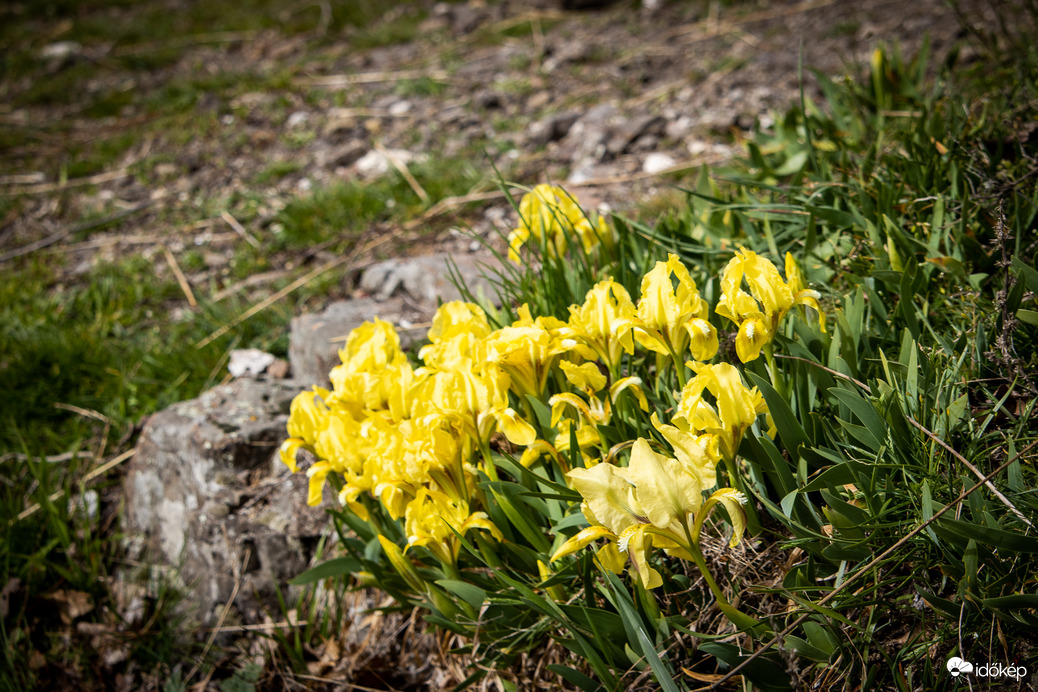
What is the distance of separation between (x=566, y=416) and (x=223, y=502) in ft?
4.28

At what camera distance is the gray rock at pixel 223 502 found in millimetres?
2035

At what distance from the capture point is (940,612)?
42.9 inches

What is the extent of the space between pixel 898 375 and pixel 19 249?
4524 mm

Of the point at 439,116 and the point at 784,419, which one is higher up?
the point at 439,116

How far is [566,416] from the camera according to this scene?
1494 mm

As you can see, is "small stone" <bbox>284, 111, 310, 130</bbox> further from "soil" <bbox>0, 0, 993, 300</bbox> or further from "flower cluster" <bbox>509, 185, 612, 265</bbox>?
"flower cluster" <bbox>509, 185, 612, 265</bbox>

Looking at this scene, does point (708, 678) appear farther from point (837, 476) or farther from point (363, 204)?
point (363, 204)

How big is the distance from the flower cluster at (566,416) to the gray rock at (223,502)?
56 cm

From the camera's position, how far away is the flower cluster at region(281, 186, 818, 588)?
3.66 ft

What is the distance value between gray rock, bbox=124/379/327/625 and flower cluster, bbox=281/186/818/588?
1.84ft

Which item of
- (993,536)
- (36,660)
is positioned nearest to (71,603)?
(36,660)

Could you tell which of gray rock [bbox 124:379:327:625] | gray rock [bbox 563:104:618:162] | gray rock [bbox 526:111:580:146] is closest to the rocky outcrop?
gray rock [bbox 124:379:327:625]

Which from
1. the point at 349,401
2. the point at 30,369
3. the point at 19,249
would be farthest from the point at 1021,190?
the point at 19,249

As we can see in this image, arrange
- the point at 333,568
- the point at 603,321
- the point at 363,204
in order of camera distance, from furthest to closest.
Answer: the point at 363,204 < the point at 333,568 < the point at 603,321
